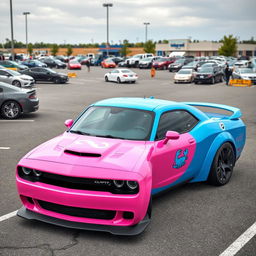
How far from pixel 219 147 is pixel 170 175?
55.4 inches

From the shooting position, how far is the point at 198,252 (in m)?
4.58

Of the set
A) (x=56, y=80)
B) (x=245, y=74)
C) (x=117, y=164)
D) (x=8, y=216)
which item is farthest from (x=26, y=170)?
(x=245, y=74)

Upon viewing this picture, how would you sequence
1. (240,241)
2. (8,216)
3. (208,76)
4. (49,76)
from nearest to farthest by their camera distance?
(240,241) → (8,216) → (208,76) → (49,76)

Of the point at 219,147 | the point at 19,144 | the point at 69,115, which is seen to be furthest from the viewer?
the point at 69,115

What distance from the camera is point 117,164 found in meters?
4.81

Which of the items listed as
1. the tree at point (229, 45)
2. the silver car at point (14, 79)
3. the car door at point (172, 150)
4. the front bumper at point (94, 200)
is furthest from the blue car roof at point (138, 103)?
the tree at point (229, 45)

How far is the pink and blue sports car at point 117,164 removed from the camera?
468 centimetres

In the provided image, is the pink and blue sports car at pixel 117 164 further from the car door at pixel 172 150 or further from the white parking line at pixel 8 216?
the white parking line at pixel 8 216

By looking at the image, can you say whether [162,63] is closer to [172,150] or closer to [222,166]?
[222,166]

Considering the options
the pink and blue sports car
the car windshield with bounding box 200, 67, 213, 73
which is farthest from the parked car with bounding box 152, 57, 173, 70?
the pink and blue sports car

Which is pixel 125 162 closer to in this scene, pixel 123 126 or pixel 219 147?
pixel 123 126

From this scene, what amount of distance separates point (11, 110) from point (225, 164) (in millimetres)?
9842

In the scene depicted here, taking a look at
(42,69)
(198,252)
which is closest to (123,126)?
(198,252)

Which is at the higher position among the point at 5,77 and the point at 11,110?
the point at 5,77
